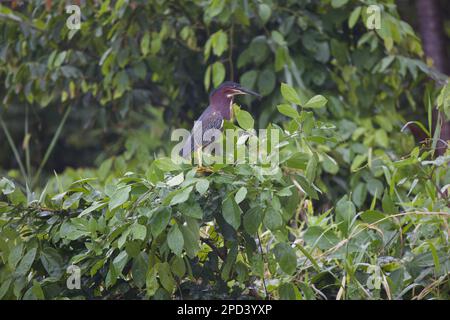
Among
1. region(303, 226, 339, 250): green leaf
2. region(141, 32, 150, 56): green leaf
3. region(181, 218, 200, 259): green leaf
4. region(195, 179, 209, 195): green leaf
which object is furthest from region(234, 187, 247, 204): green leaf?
region(141, 32, 150, 56): green leaf

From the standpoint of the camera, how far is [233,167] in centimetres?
287

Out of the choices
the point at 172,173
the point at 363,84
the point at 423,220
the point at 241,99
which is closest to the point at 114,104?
the point at 241,99

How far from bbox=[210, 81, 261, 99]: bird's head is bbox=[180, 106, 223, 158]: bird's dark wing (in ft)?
0.39

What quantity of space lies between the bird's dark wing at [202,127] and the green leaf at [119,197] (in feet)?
5.12

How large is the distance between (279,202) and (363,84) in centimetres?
269

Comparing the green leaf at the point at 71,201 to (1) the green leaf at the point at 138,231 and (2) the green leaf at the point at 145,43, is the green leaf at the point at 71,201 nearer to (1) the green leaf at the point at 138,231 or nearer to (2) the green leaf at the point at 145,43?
(1) the green leaf at the point at 138,231

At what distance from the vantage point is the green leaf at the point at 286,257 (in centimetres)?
286

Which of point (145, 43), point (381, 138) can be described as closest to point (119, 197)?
point (145, 43)

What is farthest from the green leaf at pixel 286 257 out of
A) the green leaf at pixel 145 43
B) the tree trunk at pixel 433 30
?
the tree trunk at pixel 433 30

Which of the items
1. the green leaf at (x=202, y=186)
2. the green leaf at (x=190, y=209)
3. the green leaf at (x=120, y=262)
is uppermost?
the green leaf at (x=202, y=186)

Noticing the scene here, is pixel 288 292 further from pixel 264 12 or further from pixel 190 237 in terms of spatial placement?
pixel 264 12

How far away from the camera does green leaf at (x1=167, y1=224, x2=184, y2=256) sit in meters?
2.72

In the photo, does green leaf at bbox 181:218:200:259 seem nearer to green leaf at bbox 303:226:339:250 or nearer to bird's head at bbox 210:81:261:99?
green leaf at bbox 303:226:339:250

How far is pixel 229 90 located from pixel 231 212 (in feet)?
6.70
